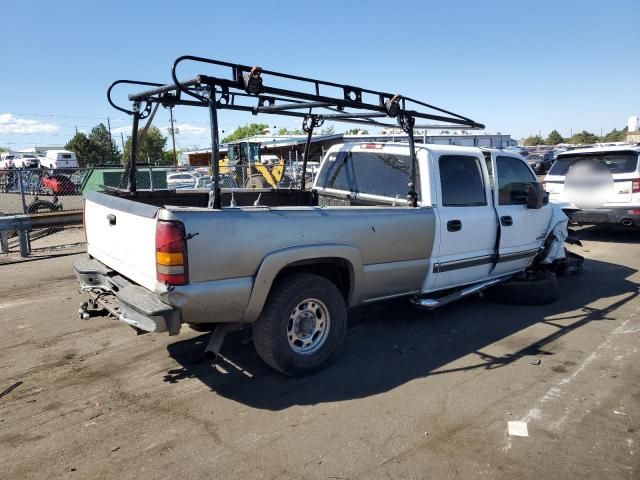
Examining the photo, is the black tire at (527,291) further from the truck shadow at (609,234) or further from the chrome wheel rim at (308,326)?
the truck shadow at (609,234)

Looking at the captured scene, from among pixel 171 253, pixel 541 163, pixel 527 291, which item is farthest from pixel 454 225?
pixel 541 163

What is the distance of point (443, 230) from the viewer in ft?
16.0

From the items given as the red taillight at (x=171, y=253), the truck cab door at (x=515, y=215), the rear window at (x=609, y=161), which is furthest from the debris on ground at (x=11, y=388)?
the rear window at (x=609, y=161)

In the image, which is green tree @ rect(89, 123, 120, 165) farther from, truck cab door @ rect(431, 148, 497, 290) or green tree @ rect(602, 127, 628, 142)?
truck cab door @ rect(431, 148, 497, 290)

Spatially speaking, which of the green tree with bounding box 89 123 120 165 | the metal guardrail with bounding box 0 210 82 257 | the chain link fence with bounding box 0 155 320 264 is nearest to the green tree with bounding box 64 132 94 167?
the green tree with bounding box 89 123 120 165

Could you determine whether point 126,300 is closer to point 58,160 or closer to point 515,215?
point 515,215

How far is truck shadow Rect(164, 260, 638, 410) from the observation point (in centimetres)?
388

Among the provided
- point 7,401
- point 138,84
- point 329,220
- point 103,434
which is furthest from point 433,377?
point 138,84

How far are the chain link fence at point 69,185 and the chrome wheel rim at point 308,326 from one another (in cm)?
262

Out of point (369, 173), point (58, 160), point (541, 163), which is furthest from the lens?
point (58, 160)

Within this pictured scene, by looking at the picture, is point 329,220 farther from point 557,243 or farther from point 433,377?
point 557,243

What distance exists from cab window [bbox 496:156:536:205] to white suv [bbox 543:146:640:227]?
12.1ft

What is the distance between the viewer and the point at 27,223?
9117 millimetres

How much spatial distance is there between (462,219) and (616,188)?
640 centimetres
